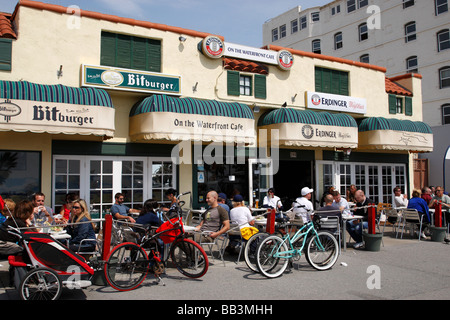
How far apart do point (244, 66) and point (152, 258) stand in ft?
27.6

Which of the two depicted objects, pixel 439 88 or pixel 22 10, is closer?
pixel 22 10

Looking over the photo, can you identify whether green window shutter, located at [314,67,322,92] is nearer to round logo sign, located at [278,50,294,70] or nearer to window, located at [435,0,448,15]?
round logo sign, located at [278,50,294,70]

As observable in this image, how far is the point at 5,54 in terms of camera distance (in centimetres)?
959

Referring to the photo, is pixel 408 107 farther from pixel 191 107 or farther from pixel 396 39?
pixel 396 39

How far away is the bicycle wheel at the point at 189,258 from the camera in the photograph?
6445 millimetres

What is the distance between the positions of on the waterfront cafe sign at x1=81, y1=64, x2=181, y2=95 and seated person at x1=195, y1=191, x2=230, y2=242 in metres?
4.93

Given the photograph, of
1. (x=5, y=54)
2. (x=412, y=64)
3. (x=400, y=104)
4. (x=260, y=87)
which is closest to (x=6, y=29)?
(x=5, y=54)

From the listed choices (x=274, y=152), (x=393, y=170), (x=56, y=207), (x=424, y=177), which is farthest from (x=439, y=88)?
(x=56, y=207)

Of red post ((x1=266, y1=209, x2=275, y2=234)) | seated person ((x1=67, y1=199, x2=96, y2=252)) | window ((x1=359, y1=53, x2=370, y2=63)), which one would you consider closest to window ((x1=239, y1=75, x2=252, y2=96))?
red post ((x1=266, y1=209, x2=275, y2=234))

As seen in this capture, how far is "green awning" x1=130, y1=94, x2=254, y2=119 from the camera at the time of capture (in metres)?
10.6
